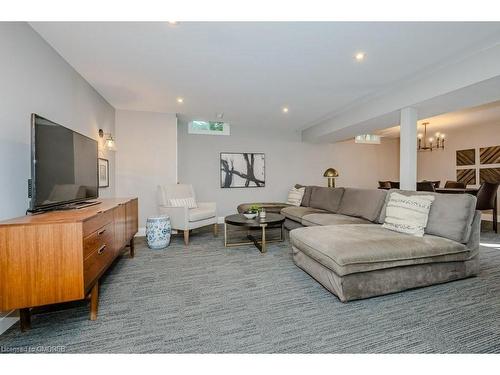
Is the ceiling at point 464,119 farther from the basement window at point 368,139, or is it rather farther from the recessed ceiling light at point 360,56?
the recessed ceiling light at point 360,56

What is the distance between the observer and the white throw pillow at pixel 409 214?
2.42 meters

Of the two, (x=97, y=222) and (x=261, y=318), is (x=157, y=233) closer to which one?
(x=97, y=222)

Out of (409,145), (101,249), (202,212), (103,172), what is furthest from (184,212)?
(409,145)

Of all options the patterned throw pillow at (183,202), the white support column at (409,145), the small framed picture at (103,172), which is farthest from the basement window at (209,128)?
the white support column at (409,145)

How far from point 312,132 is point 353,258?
4.38 meters

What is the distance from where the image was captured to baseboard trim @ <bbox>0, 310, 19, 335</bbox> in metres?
1.59

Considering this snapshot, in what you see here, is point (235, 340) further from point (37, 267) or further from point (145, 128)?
point (145, 128)

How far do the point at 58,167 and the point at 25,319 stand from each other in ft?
3.73

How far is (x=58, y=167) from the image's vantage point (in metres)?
1.92

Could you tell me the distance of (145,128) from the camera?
4.38 m

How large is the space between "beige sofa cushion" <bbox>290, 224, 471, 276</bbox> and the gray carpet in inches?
11.6

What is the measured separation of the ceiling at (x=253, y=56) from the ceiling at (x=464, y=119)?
2.37 m
